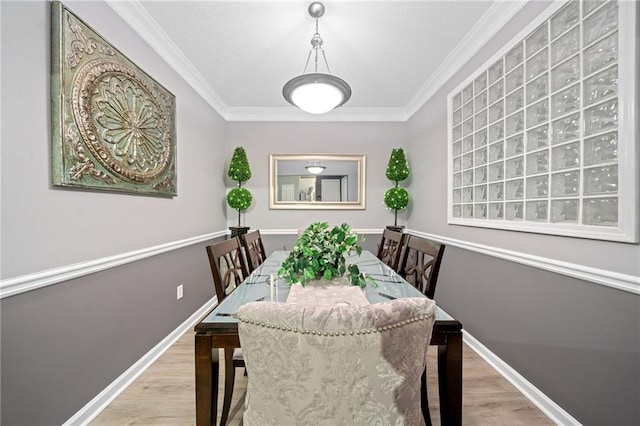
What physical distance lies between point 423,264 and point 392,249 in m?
0.54

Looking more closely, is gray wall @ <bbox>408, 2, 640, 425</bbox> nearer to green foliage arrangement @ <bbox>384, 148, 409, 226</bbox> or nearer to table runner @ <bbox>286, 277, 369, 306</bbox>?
green foliage arrangement @ <bbox>384, 148, 409, 226</bbox>

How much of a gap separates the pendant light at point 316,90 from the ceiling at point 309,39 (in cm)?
30

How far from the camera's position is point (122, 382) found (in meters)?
1.67

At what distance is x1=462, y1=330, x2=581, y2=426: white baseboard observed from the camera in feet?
4.58

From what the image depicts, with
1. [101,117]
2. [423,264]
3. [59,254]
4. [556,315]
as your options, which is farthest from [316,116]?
[556,315]

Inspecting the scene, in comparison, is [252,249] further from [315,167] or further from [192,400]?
[315,167]

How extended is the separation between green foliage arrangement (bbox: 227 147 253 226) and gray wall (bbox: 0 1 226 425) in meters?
1.08

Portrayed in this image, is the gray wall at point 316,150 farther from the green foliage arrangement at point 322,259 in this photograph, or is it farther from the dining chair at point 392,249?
the green foliage arrangement at point 322,259

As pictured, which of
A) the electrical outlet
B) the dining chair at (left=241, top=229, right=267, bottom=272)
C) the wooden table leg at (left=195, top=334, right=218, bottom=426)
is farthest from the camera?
the electrical outlet

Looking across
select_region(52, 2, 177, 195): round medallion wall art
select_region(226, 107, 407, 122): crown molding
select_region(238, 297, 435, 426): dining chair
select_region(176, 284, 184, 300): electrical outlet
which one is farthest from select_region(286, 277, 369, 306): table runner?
select_region(226, 107, 407, 122): crown molding

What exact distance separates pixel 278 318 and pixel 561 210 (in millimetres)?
1647

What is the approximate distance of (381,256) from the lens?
230cm

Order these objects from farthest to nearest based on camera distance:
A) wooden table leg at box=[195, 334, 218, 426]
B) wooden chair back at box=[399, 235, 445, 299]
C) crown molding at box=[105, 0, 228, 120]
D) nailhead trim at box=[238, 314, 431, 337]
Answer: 1. crown molding at box=[105, 0, 228, 120]
2. wooden chair back at box=[399, 235, 445, 299]
3. wooden table leg at box=[195, 334, 218, 426]
4. nailhead trim at box=[238, 314, 431, 337]

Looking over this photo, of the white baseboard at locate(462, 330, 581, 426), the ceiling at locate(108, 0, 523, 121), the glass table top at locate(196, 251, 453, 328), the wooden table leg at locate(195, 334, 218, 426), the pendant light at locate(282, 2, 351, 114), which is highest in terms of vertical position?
the ceiling at locate(108, 0, 523, 121)
